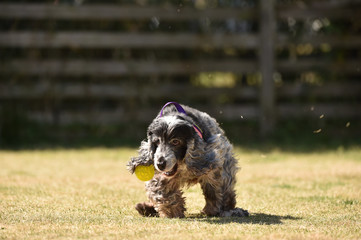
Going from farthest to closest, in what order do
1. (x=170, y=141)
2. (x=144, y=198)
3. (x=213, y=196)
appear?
(x=144, y=198), (x=213, y=196), (x=170, y=141)

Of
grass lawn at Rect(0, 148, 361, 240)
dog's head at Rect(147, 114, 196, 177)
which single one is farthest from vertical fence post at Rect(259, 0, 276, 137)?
dog's head at Rect(147, 114, 196, 177)

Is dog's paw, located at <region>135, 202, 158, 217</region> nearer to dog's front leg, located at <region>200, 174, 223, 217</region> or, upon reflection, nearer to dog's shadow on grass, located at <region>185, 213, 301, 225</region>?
dog's shadow on grass, located at <region>185, 213, 301, 225</region>

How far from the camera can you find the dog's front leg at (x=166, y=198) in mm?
4312

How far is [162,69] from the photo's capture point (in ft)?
31.4

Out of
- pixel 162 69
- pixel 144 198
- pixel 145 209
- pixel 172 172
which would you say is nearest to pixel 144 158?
pixel 172 172

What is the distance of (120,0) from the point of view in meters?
10.0

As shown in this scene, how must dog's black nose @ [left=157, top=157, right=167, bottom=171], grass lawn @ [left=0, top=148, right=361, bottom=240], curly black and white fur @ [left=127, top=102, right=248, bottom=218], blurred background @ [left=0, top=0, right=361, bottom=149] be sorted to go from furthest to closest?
1. blurred background @ [left=0, top=0, right=361, bottom=149]
2. curly black and white fur @ [left=127, top=102, right=248, bottom=218]
3. dog's black nose @ [left=157, top=157, right=167, bottom=171]
4. grass lawn @ [left=0, top=148, right=361, bottom=240]

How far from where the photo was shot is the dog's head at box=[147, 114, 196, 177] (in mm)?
4051

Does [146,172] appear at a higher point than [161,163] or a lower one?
lower

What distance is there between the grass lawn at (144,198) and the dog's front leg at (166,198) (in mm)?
136

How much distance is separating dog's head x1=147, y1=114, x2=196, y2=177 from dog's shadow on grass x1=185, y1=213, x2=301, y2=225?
420 millimetres

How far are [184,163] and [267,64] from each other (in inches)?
223

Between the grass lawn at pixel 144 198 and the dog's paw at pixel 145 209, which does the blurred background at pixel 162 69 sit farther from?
the dog's paw at pixel 145 209

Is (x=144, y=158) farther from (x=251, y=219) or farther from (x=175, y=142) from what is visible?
(x=251, y=219)
